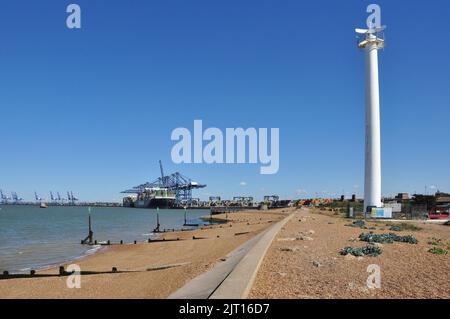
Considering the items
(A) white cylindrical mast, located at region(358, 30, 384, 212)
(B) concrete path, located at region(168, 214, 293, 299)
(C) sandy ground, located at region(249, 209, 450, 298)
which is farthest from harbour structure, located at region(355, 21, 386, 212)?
(B) concrete path, located at region(168, 214, 293, 299)

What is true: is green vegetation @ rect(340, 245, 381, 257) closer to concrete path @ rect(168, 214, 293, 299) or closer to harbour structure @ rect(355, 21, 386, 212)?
concrete path @ rect(168, 214, 293, 299)

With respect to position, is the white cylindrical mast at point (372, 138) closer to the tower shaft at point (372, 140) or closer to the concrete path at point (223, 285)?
the tower shaft at point (372, 140)

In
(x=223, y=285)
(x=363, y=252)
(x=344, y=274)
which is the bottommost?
(x=363, y=252)

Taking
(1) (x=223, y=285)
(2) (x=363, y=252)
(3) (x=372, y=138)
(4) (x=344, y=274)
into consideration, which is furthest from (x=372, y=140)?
(1) (x=223, y=285)

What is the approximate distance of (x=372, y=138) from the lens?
50.2 metres

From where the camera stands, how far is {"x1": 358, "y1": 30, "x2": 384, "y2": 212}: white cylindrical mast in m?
50.2

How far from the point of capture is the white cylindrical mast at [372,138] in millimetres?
50219

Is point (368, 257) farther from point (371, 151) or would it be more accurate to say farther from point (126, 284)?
point (371, 151)

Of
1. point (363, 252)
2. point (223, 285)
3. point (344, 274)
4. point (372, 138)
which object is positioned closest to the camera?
point (223, 285)

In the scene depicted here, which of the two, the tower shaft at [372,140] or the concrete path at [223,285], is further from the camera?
the tower shaft at [372,140]

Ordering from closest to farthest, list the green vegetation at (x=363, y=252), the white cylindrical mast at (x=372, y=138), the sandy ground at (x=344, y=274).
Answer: the sandy ground at (x=344, y=274) < the green vegetation at (x=363, y=252) < the white cylindrical mast at (x=372, y=138)

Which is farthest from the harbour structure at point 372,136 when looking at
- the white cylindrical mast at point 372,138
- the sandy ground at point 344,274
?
the sandy ground at point 344,274

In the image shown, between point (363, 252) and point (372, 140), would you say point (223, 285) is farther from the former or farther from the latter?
point (372, 140)
